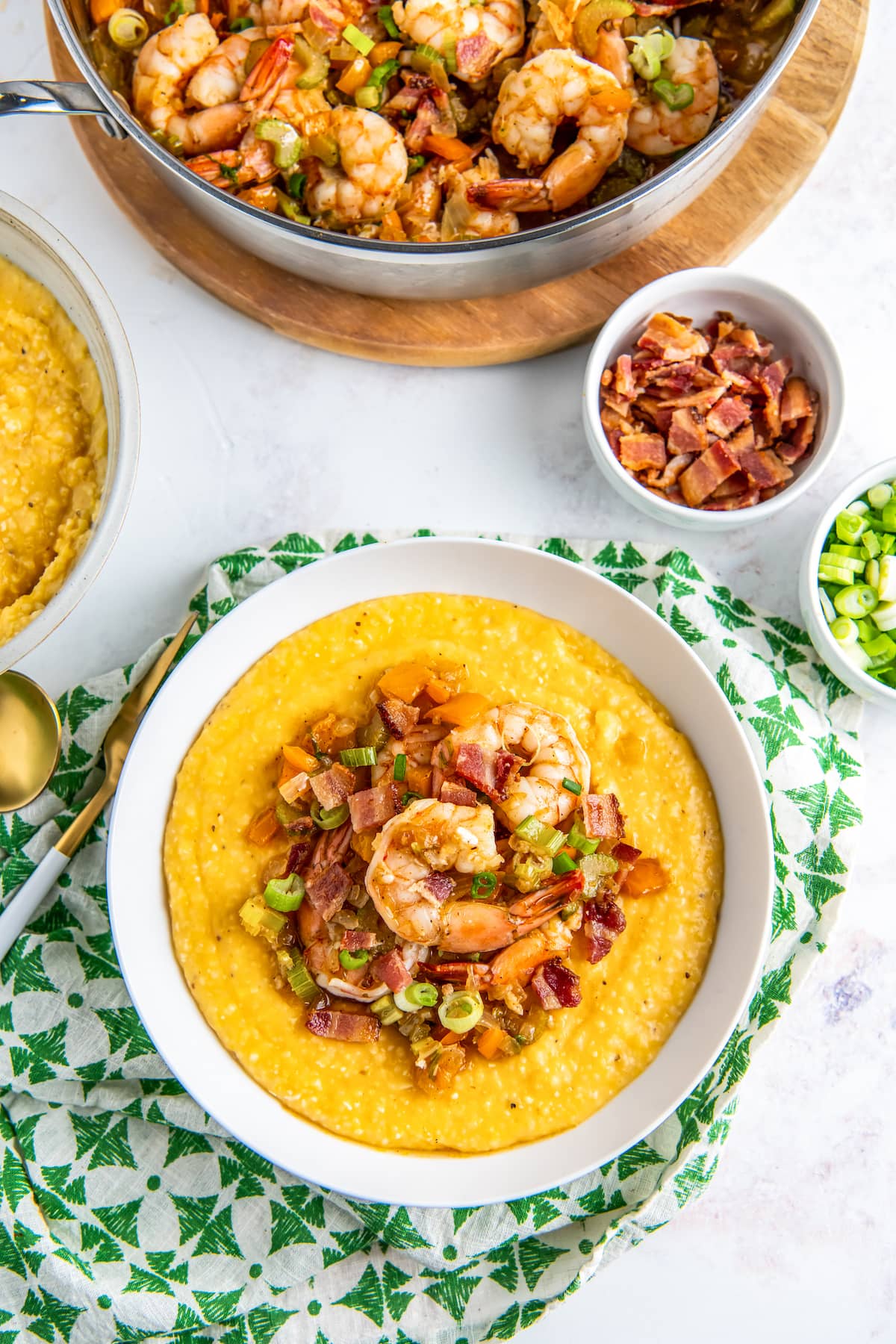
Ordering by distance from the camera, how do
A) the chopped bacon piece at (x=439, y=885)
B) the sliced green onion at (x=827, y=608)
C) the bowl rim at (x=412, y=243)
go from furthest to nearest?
the sliced green onion at (x=827, y=608)
the chopped bacon piece at (x=439, y=885)
the bowl rim at (x=412, y=243)

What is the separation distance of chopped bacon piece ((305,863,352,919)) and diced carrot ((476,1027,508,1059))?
53cm

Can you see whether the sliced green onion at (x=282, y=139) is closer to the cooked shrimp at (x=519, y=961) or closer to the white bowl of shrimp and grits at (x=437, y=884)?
the white bowl of shrimp and grits at (x=437, y=884)

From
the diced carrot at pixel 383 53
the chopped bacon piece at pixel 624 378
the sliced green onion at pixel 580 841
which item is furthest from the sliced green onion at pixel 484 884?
the diced carrot at pixel 383 53

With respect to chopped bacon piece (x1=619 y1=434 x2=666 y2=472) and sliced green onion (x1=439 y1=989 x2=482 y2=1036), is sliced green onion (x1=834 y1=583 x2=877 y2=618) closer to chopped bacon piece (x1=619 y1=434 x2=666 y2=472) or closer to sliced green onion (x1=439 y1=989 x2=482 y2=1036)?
chopped bacon piece (x1=619 y1=434 x2=666 y2=472)

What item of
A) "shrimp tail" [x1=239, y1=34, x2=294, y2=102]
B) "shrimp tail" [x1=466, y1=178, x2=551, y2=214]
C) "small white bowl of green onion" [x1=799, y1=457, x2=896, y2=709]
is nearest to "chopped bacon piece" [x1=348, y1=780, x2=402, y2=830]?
"small white bowl of green onion" [x1=799, y1=457, x2=896, y2=709]

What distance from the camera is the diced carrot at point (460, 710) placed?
297cm

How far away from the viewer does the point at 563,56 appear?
9.52 feet

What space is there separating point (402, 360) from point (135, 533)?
1.06 metres

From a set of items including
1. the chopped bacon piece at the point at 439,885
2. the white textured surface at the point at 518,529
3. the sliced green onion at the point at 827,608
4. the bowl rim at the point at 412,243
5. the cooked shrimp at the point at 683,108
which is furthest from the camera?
the white textured surface at the point at 518,529

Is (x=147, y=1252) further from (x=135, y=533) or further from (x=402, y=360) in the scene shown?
(x=402, y=360)

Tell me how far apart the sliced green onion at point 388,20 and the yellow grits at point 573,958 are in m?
1.65

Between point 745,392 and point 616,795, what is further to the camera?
point 745,392

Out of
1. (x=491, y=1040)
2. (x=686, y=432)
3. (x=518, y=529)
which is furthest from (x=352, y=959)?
(x=686, y=432)

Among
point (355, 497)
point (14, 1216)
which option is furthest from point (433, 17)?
point (14, 1216)
